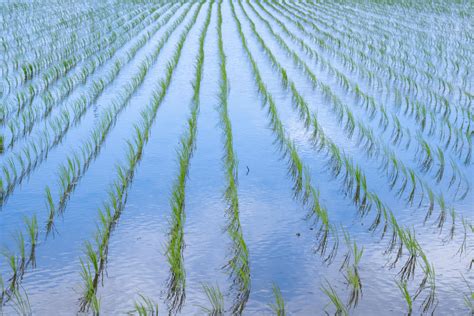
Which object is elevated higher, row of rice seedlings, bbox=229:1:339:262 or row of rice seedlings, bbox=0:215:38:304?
row of rice seedlings, bbox=0:215:38:304

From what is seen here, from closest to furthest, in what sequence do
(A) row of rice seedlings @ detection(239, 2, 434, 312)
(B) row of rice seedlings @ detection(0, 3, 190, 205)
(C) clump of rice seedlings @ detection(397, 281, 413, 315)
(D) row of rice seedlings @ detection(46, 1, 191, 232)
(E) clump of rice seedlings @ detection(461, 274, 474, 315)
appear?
(C) clump of rice seedlings @ detection(397, 281, 413, 315), (E) clump of rice seedlings @ detection(461, 274, 474, 315), (A) row of rice seedlings @ detection(239, 2, 434, 312), (D) row of rice seedlings @ detection(46, 1, 191, 232), (B) row of rice seedlings @ detection(0, 3, 190, 205)

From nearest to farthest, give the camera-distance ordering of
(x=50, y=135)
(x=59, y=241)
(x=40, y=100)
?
(x=59, y=241), (x=50, y=135), (x=40, y=100)

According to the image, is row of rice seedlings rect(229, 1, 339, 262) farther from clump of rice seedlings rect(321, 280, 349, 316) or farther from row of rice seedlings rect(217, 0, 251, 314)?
row of rice seedlings rect(217, 0, 251, 314)

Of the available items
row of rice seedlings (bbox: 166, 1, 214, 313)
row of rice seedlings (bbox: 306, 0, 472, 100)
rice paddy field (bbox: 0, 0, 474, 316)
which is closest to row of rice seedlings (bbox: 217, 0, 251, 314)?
rice paddy field (bbox: 0, 0, 474, 316)

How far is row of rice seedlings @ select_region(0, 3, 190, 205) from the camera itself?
3.58 meters

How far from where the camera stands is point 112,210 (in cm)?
319

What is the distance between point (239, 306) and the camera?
2293 mm

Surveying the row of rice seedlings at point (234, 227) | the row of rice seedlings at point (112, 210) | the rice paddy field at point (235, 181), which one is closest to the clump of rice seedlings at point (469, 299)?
the rice paddy field at point (235, 181)

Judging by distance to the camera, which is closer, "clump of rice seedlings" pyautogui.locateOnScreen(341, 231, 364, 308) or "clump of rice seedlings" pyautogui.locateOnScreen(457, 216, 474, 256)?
"clump of rice seedlings" pyautogui.locateOnScreen(341, 231, 364, 308)

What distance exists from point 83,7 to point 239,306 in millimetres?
12852

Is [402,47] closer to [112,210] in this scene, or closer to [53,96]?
[53,96]

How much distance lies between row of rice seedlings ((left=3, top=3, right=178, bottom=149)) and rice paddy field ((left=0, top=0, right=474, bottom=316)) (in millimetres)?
28

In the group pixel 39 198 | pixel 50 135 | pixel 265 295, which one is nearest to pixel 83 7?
pixel 50 135

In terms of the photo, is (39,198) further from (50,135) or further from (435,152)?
(435,152)
